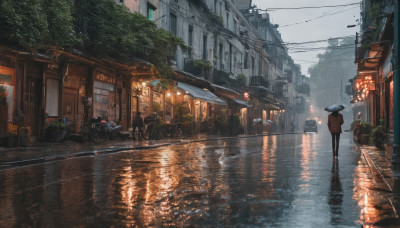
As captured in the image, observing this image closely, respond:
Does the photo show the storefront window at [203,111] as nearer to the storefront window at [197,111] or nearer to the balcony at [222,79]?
the storefront window at [197,111]

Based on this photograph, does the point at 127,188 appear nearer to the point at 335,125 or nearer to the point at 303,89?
the point at 335,125

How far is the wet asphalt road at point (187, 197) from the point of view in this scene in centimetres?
467

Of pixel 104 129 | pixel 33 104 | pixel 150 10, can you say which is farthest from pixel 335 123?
pixel 150 10

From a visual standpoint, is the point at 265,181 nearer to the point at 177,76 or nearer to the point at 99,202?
the point at 99,202

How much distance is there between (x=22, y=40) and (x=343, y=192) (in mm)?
10553

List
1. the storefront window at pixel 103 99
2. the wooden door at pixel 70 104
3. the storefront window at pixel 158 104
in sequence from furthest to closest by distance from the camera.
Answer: the storefront window at pixel 158 104, the storefront window at pixel 103 99, the wooden door at pixel 70 104

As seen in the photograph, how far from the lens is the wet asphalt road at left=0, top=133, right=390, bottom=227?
4.67 metres

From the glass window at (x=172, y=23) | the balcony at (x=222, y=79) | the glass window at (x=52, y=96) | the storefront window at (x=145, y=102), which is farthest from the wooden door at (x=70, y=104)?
the balcony at (x=222, y=79)

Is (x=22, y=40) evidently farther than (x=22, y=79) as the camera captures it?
No

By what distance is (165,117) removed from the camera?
1203 inches

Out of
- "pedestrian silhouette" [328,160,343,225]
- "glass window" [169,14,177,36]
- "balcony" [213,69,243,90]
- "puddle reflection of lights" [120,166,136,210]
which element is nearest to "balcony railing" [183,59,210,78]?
"glass window" [169,14,177,36]

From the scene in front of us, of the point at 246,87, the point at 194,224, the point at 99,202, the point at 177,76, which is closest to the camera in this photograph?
the point at 194,224

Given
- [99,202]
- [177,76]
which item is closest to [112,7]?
[177,76]

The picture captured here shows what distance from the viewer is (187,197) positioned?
19.9 feet
